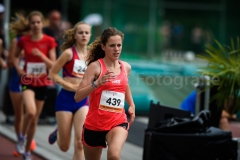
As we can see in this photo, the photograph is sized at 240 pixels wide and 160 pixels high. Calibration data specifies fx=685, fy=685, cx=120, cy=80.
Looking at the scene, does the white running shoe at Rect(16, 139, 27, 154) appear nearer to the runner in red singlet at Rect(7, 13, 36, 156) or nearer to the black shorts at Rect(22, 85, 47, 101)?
the runner in red singlet at Rect(7, 13, 36, 156)

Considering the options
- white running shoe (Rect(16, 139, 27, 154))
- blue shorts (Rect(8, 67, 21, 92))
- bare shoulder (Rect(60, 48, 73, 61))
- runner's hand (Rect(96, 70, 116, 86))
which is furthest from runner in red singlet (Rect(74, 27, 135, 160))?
blue shorts (Rect(8, 67, 21, 92))

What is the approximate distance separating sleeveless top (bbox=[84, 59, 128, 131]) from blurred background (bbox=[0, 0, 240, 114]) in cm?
723

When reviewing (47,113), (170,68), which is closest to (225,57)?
(47,113)

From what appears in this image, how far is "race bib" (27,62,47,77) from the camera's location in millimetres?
9883

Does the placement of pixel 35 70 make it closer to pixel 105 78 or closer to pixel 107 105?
pixel 107 105

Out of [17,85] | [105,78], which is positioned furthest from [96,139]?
[17,85]

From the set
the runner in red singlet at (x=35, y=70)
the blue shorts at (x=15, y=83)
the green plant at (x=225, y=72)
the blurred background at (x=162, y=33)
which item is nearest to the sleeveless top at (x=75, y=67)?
the runner in red singlet at (x=35, y=70)

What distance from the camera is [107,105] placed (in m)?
6.59

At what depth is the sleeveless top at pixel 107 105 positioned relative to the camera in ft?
21.5

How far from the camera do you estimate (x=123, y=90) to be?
6668 millimetres

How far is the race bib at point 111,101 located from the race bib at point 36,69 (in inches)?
135

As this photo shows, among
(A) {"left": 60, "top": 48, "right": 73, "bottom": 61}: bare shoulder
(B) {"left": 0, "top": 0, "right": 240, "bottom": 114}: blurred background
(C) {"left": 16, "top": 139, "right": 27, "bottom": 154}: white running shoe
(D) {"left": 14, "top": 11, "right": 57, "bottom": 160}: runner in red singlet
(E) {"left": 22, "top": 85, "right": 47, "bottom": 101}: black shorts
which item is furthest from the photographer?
(B) {"left": 0, "top": 0, "right": 240, "bottom": 114}: blurred background

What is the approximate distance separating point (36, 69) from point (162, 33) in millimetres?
11739

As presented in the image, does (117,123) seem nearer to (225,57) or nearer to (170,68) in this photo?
(225,57)
